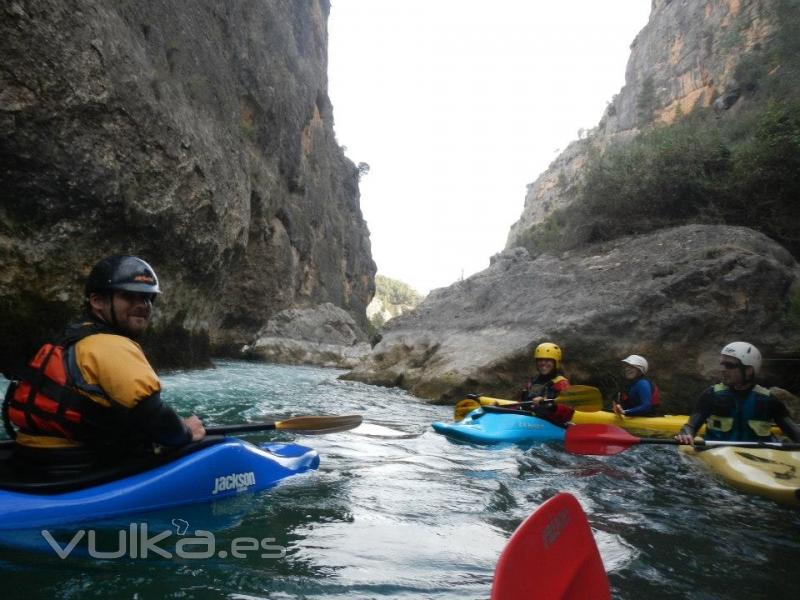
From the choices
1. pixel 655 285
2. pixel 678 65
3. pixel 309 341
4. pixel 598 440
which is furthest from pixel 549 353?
pixel 678 65

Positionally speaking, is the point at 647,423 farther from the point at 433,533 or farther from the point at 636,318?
the point at 433,533

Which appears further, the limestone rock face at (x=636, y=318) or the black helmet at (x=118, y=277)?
the limestone rock face at (x=636, y=318)

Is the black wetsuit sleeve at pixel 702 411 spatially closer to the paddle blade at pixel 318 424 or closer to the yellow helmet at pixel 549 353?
the yellow helmet at pixel 549 353

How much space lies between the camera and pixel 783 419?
13.1 feet

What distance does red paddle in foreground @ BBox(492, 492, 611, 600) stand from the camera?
120cm

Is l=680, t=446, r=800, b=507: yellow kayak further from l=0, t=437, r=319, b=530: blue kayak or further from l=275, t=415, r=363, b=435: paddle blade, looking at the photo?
l=0, t=437, r=319, b=530: blue kayak

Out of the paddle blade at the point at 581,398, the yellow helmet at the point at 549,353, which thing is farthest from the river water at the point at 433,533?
the yellow helmet at the point at 549,353

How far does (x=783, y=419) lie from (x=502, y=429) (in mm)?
2267

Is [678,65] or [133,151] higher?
[678,65]

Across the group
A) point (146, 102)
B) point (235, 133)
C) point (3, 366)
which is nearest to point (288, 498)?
point (3, 366)

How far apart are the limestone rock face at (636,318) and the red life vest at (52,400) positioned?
6560 mm

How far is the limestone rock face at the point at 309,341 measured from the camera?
17953mm

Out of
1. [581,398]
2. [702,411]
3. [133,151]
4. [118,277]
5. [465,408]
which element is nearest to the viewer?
[118,277]

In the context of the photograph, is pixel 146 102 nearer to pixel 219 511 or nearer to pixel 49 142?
pixel 49 142
